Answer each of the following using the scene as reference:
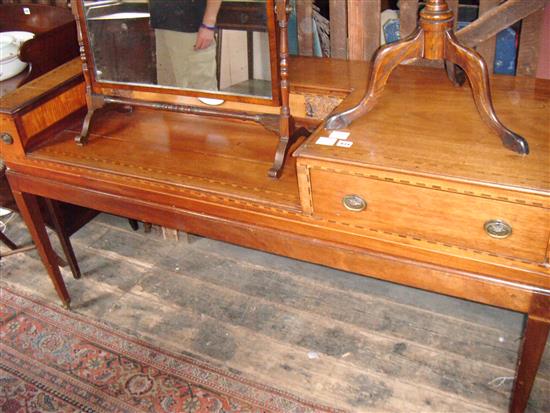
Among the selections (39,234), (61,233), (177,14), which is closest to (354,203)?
(177,14)

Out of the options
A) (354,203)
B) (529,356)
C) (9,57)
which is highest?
(9,57)

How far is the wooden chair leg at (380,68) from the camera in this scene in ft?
5.19

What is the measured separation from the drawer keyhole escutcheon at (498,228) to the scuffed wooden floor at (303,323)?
810 millimetres

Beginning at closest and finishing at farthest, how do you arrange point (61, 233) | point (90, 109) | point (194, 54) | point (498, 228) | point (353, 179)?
point (498, 228)
point (353, 179)
point (194, 54)
point (90, 109)
point (61, 233)

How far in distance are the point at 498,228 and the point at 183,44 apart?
1.12 meters

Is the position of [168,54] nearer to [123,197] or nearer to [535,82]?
[123,197]

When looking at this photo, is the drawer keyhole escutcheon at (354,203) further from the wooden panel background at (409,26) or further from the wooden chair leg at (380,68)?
the wooden panel background at (409,26)

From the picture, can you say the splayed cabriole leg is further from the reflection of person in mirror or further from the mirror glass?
the reflection of person in mirror

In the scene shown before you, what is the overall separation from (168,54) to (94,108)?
15.1 inches

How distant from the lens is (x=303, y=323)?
2.34 metres

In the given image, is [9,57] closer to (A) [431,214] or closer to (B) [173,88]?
(B) [173,88]

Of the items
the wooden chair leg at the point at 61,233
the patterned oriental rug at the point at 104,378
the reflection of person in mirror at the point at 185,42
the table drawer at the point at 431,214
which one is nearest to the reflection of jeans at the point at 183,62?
the reflection of person in mirror at the point at 185,42

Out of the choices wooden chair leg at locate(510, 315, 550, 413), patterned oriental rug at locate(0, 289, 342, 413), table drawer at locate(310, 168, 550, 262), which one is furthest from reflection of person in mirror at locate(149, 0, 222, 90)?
wooden chair leg at locate(510, 315, 550, 413)

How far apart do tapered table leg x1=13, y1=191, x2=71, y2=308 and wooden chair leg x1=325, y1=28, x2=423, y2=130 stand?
4.08 ft
